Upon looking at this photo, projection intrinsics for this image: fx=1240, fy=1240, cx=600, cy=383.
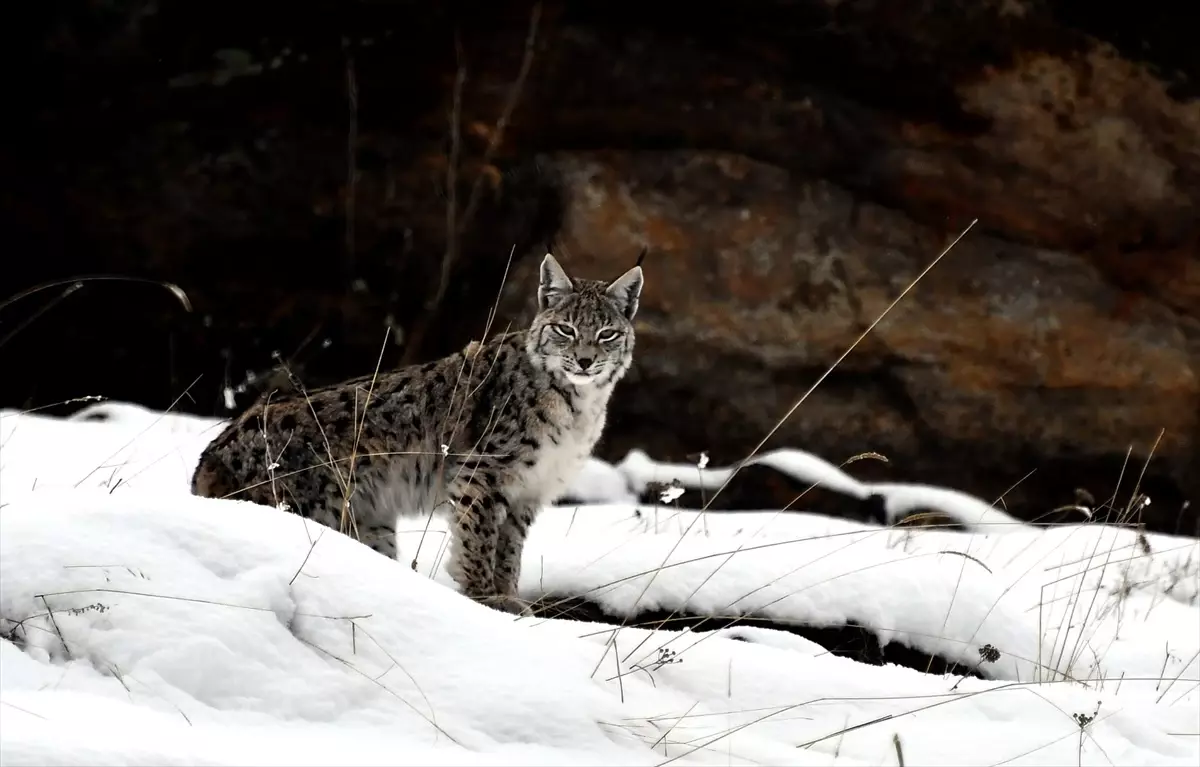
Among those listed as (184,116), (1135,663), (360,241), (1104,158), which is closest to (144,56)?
(184,116)

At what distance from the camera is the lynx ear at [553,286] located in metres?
5.62

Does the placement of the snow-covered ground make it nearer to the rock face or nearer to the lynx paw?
the lynx paw

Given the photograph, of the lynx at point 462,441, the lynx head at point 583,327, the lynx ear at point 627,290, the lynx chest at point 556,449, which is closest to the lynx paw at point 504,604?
the lynx at point 462,441

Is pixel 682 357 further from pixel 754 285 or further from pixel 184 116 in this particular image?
pixel 184 116

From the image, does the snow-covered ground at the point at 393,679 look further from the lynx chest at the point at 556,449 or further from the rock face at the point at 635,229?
the rock face at the point at 635,229

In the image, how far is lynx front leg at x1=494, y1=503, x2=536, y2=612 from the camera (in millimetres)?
4969

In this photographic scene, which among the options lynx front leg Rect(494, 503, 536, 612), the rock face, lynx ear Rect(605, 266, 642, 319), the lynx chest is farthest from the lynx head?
the rock face

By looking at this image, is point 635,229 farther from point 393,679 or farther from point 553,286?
point 393,679

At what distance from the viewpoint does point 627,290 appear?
5.77m

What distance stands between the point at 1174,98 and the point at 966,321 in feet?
6.14

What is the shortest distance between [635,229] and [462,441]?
3.16 metres

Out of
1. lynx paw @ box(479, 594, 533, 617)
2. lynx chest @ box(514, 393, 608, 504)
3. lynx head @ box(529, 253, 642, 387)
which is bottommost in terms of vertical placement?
lynx paw @ box(479, 594, 533, 617)

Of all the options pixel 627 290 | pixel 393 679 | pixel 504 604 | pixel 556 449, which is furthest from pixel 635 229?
pixel 393 679

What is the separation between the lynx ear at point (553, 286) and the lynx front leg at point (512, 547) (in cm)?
100
